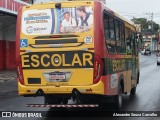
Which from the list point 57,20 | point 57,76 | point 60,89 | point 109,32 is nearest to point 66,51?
point 57,76

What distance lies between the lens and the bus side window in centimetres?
1089

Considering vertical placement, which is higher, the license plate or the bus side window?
the bus side window

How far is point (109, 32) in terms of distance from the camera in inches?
440

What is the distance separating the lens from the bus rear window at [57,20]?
34.6 feet

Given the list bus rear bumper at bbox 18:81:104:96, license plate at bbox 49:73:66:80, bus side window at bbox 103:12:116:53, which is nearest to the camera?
bus rear bumper at bbox 18:81:104:96

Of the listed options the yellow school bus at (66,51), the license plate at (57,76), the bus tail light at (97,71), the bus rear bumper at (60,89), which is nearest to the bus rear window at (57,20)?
the yellow school bus at (66,51)

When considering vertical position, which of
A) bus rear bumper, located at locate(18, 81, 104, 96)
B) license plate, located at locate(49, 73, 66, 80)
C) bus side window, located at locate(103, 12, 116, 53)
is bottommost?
bus rear bumper, located at locate(18, 81, 104, 96)

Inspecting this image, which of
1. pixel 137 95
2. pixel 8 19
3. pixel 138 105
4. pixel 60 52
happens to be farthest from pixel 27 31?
pixel 8 19

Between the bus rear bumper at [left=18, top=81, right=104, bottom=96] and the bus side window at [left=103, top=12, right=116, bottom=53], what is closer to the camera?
the bus rear bumper at [left=18, top=81, right=104, bottom=96]

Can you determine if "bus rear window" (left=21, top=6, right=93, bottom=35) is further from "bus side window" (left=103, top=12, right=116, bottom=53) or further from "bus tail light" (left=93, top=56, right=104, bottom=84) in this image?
"bus tail light" (left=93, top=56, right=104, bottom=84)

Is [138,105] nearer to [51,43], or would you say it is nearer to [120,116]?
[120,116]

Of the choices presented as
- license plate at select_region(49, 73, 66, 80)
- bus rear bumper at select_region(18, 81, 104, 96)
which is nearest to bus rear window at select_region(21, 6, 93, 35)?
license plate at select_region(49, 73, 66, 80)

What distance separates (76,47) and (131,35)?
16.3 feet

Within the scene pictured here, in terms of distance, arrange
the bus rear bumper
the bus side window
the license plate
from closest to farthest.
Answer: the bus rear bumper → the license plate → the bus side window
